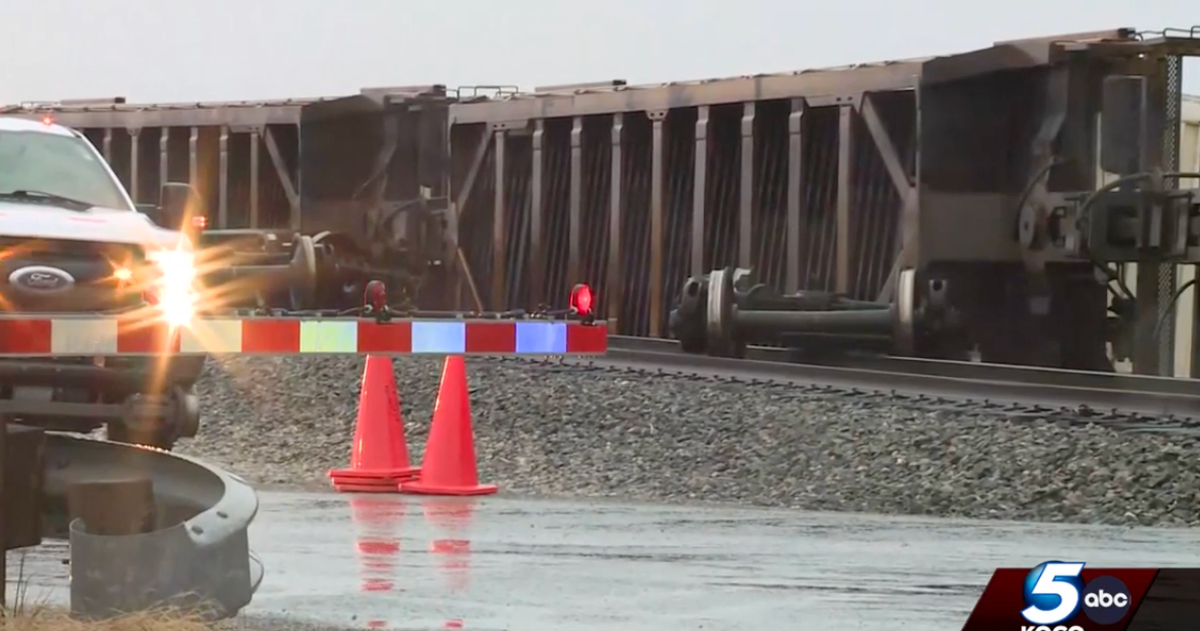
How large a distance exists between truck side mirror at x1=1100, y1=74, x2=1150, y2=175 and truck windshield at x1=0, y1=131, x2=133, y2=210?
6.58 meters

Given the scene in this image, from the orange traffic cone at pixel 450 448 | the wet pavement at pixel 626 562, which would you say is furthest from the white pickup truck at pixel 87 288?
the orange traffic cone at pixel 450 448

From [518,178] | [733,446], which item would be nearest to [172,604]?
[733,446]

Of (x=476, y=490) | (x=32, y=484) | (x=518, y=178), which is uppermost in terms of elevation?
(x=518, y=178)

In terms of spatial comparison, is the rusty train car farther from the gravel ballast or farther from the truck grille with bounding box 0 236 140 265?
the truck grille with bounding box 0 236 140 265

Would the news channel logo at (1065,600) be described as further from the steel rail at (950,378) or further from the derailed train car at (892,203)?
the derailed train car at (892,203)

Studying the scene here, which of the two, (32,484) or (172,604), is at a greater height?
(32,484)

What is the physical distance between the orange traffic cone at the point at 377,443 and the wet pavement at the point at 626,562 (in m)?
0.61

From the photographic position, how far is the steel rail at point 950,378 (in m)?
11.8

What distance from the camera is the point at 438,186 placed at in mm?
21344

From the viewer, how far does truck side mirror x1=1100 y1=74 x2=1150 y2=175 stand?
13.3m

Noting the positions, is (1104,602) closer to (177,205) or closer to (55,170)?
(177,205)

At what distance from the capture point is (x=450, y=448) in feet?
33.8

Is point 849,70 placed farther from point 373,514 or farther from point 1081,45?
point 373,514

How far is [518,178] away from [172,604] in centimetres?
1589
